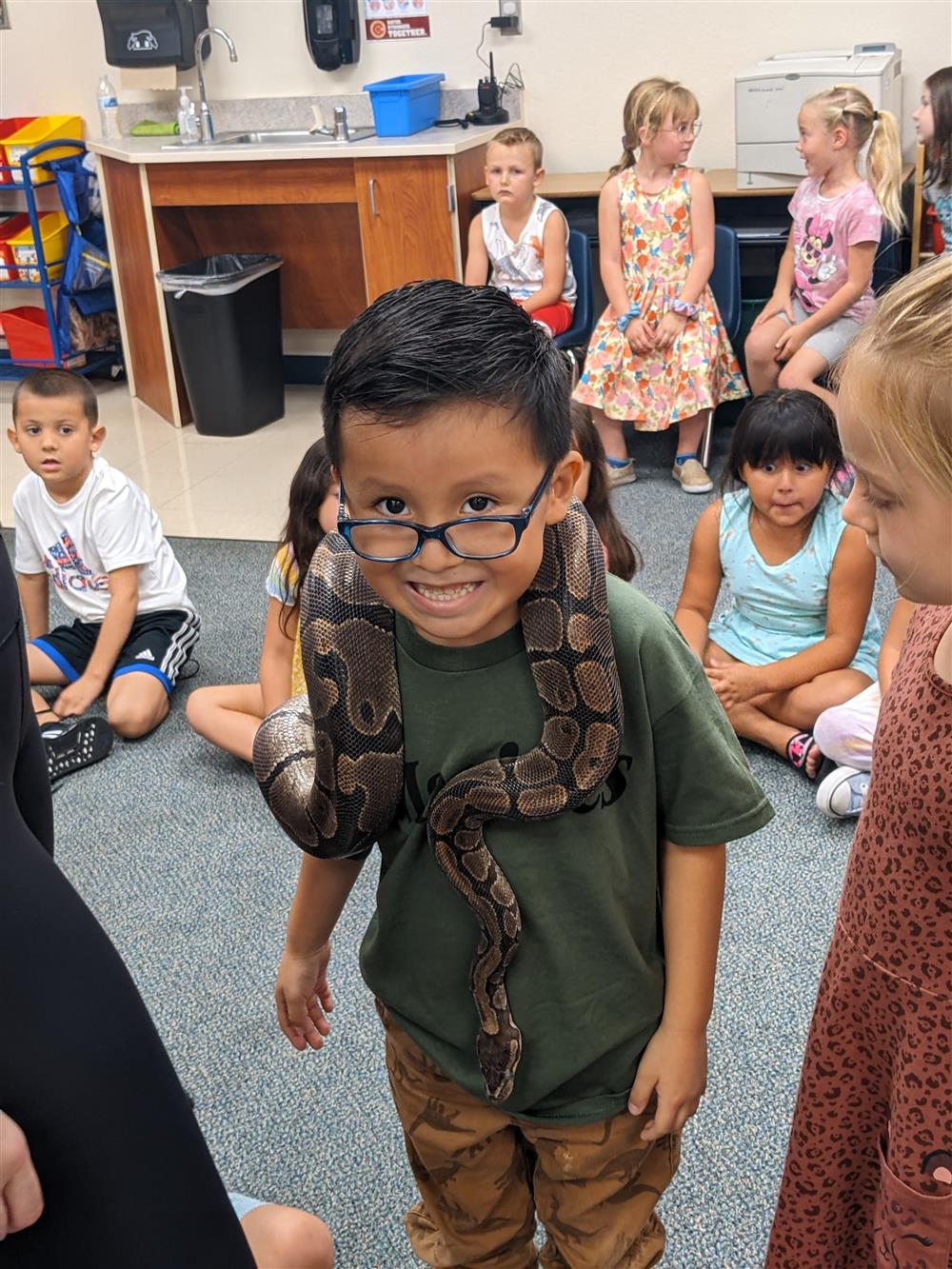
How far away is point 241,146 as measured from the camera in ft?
17.3

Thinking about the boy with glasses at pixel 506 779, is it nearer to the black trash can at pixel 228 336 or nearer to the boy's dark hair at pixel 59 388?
the boy's dark hair at pixel 59 388

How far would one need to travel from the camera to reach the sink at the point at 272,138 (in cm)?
549

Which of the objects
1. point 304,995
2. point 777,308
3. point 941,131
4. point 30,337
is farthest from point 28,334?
point 304,995

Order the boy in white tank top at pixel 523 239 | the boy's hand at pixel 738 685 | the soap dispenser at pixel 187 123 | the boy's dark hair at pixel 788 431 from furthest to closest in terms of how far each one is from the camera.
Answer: the soap dispenser at pixel 187 123 < the boy in white tank top at pixel 523 239 < the boy's hand at pixel 738 685 < the boy's dark hair at pixel 788 431

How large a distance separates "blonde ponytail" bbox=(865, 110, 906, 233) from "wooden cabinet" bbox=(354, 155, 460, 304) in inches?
62.2

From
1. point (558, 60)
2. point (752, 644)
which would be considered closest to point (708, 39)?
point (558, 60)

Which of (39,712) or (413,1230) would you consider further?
(39,712)

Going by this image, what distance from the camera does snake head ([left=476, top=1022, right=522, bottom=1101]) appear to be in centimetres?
117

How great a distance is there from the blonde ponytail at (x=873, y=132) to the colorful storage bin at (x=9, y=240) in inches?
153

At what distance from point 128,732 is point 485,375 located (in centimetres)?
236

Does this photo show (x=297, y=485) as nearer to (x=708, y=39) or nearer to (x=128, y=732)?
(x=128, y=732)

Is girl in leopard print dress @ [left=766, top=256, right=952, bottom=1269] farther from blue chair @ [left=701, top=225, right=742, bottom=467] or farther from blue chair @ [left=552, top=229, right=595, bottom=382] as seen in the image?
blue chair @ [left=552, top=229, right=595, bottom=382]

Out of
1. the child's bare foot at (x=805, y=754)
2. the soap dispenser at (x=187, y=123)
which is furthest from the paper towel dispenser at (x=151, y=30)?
the child's bare foot at (x=805, y=754)

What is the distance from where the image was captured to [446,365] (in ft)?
3.18
